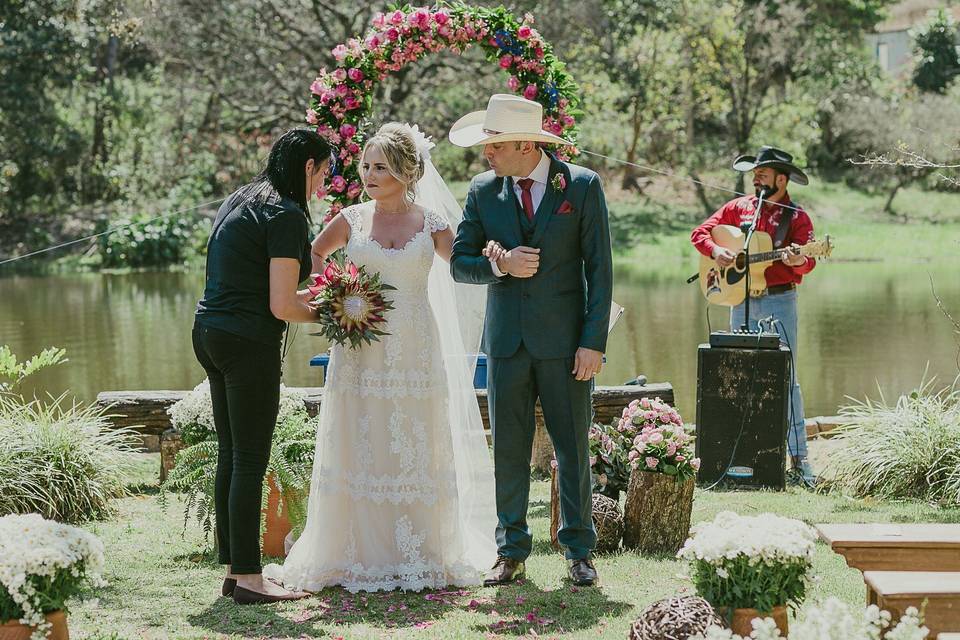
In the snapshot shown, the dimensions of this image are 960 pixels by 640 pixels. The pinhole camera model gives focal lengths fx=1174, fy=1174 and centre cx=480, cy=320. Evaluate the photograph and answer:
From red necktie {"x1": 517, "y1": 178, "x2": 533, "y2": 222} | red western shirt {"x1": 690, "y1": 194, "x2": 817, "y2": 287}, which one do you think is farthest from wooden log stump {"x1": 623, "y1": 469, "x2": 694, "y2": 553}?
red western shirt {"x1": 690, "y1": 194, "x2": 817, "y2": 287}

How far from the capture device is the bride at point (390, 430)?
4.96m

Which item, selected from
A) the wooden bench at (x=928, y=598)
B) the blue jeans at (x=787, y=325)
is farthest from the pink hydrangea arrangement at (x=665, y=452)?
the blue jeans at (x=787, y=325)

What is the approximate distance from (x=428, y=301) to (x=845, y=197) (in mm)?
30364

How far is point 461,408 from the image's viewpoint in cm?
528

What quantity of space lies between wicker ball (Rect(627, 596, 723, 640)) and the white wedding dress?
1670 millimetres

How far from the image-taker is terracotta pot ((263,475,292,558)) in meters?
5.47

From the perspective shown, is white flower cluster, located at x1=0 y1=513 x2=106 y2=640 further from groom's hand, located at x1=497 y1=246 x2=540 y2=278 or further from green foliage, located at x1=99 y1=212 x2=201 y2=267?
green foliage, located at x1=99 y1=212 x2=201 y2=267

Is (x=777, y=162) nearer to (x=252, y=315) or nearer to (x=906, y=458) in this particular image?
(x=906, y=458)

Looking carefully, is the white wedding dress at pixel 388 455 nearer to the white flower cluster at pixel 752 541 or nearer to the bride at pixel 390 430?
the bride at pixel 390 430

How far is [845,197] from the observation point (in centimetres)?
3334

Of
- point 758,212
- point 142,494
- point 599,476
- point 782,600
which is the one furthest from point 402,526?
point 758,212

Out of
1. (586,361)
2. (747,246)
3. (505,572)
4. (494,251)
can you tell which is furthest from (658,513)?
(747,246)

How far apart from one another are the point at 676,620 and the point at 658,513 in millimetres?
2093

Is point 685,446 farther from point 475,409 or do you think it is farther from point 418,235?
point 418,235
